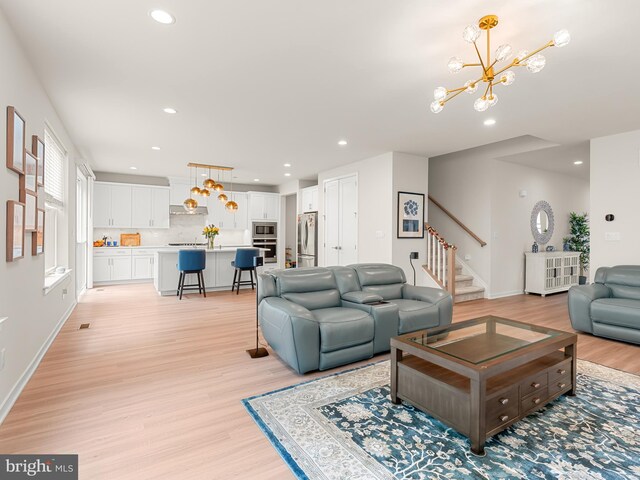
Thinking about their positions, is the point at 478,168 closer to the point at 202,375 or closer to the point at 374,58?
the point at 374,58

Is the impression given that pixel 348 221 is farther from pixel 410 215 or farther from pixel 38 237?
pixel 38 237

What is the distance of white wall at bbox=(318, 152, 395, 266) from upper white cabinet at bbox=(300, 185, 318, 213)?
1.57 m

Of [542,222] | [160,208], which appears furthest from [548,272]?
[160,208]

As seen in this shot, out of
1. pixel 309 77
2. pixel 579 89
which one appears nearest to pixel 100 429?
pixel 309 77

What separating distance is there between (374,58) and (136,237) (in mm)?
7927

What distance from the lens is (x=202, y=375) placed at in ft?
9.47

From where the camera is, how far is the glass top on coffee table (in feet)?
6.96

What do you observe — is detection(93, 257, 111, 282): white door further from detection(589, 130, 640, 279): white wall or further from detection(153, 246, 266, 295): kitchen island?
detection(589, 130, 640, 279): white wall

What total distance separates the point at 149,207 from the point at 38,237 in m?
5.65

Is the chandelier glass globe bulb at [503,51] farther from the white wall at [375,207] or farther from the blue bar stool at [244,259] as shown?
the blue bar stool at [244,259]

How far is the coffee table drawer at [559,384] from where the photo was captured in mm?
2277

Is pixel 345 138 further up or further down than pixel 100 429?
further up

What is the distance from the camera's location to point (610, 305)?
3760 millimetres

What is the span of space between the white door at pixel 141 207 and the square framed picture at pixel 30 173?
5577 mm
